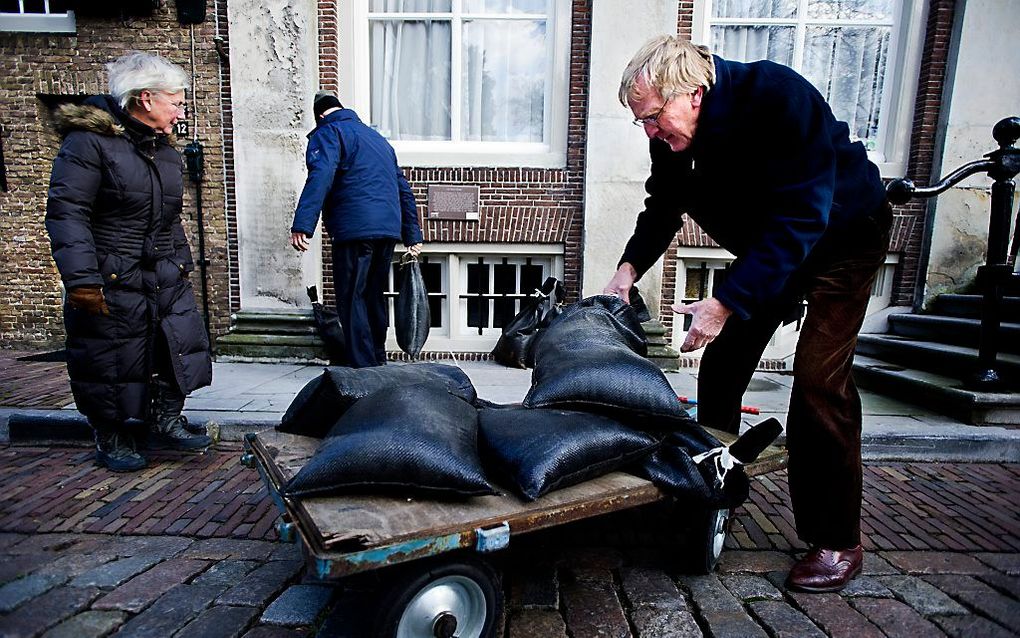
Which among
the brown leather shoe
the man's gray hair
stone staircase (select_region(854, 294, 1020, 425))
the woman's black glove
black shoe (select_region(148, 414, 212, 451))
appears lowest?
black shoe (select_region(148, 414, 212, 451))

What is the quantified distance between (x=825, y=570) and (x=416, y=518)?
1.56m

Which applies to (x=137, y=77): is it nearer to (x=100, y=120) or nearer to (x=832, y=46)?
(x=100, y=120)

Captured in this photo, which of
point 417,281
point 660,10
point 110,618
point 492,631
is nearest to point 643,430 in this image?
point 492,631

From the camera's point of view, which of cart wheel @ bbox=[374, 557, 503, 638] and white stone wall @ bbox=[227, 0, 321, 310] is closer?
cart wheel @ bbox=[374, 557, 503, 638]

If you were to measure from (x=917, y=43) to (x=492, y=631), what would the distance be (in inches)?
280

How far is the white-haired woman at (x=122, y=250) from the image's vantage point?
8.80 ft

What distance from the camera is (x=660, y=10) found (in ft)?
17.9

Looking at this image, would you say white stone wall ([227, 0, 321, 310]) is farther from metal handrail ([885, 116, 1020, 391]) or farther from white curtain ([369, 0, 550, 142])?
metal handrail ([885, 116, 1020, 391])

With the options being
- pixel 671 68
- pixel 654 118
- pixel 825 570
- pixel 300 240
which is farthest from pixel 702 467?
pixel 300 240

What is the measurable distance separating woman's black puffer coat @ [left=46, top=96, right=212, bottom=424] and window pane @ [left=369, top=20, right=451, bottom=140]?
3338 mm

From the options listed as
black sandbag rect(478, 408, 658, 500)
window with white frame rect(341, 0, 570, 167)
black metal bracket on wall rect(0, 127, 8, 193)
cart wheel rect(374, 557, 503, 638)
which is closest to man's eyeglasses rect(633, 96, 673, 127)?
black sandbag rect(478, 408, 658, 500)

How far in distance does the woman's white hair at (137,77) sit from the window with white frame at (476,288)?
322cm

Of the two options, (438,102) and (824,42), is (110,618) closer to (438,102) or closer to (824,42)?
(438,102)

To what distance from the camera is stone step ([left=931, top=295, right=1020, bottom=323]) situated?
467 cm
